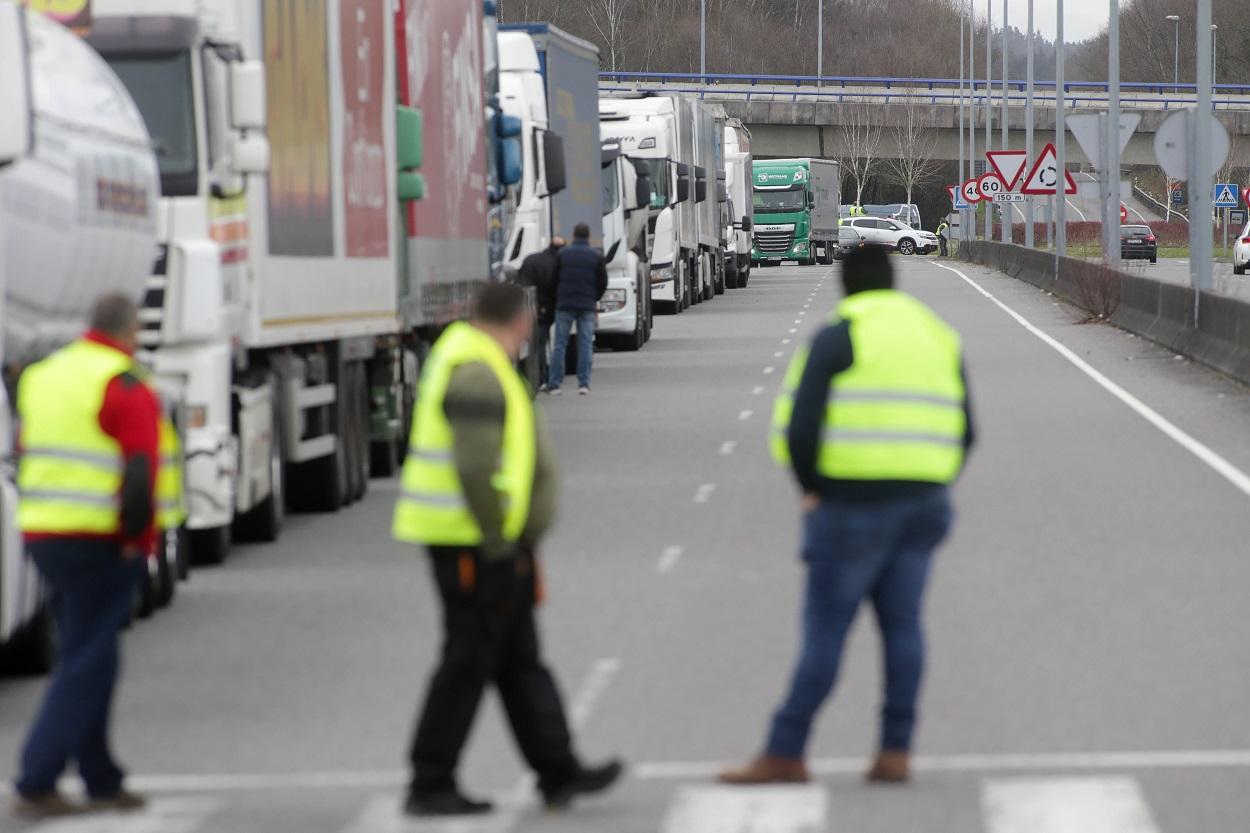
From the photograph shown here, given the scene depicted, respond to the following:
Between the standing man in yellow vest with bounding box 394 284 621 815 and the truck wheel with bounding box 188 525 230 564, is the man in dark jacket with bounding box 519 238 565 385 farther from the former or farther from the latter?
the standing man in yellow vest with bounding box 394 284 621 815

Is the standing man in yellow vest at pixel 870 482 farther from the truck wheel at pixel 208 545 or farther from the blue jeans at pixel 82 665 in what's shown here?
the truck wheel at pixel 208 545

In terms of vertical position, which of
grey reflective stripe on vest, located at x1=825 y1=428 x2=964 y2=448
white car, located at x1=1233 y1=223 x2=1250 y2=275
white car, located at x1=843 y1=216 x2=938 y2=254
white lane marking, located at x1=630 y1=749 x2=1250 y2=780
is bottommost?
white car, located at x1=843 y1=216 x2=938 y2=254

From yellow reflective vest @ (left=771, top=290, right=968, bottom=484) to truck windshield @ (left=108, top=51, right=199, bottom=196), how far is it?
6.35 meters

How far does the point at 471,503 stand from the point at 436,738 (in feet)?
2.33

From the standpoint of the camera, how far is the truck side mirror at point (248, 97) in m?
13.5

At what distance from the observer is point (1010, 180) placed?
61.1 m

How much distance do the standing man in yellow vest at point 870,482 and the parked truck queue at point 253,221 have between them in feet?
10.0

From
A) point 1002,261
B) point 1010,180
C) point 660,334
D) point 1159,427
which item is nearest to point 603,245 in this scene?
point 660,334

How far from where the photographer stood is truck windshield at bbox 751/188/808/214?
8006 cm

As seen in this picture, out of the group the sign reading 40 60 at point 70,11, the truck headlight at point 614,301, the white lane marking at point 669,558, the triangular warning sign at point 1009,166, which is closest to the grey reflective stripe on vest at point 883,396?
the white lane marking at point 669,558

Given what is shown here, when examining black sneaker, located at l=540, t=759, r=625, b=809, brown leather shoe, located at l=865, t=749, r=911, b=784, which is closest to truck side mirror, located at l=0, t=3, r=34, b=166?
black sneaker, located at l=540, t=759, r=625, b=809

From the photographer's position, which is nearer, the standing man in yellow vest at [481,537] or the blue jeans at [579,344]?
the standing man in yellow vest at [481,537]

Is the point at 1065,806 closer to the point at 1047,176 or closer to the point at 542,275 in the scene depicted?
the point at 542,275

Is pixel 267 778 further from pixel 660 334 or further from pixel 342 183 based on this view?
pixel 660 334
